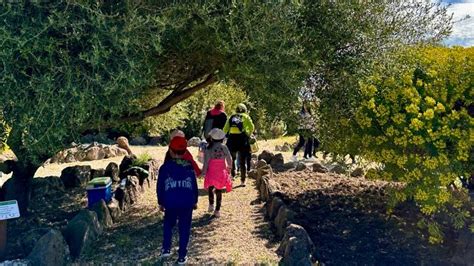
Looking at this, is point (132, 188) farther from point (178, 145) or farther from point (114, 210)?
point (178, 145)

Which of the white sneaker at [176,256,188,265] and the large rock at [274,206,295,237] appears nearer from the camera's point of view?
the white sneaker at [176,256,188,265]

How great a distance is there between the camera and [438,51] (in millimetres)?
7340

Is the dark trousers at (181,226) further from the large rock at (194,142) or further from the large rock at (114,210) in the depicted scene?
the large rock at (194,142)

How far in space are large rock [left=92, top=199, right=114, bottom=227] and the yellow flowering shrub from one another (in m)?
3.64

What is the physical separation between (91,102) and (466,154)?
4.08 m

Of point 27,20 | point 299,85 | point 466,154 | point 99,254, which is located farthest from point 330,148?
point 27,20

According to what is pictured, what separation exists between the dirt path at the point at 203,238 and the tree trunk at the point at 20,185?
1.52 m

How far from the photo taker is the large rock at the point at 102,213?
25.9 feet

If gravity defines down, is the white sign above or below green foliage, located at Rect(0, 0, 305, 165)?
below

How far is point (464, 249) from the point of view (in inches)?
260

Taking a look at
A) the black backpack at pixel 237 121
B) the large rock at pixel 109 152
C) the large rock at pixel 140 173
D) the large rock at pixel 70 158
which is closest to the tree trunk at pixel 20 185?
the large rock at pixel 140 173

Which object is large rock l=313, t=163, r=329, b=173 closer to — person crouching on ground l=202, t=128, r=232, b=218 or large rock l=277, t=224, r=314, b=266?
person crouching on ground l=202, t=128, r=232, b=218

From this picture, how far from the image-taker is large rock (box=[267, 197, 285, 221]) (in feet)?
26.6

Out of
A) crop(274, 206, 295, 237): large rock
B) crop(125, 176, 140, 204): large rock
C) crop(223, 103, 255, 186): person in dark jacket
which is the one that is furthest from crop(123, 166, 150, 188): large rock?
crop(274, 206, 295, 237): large rock
